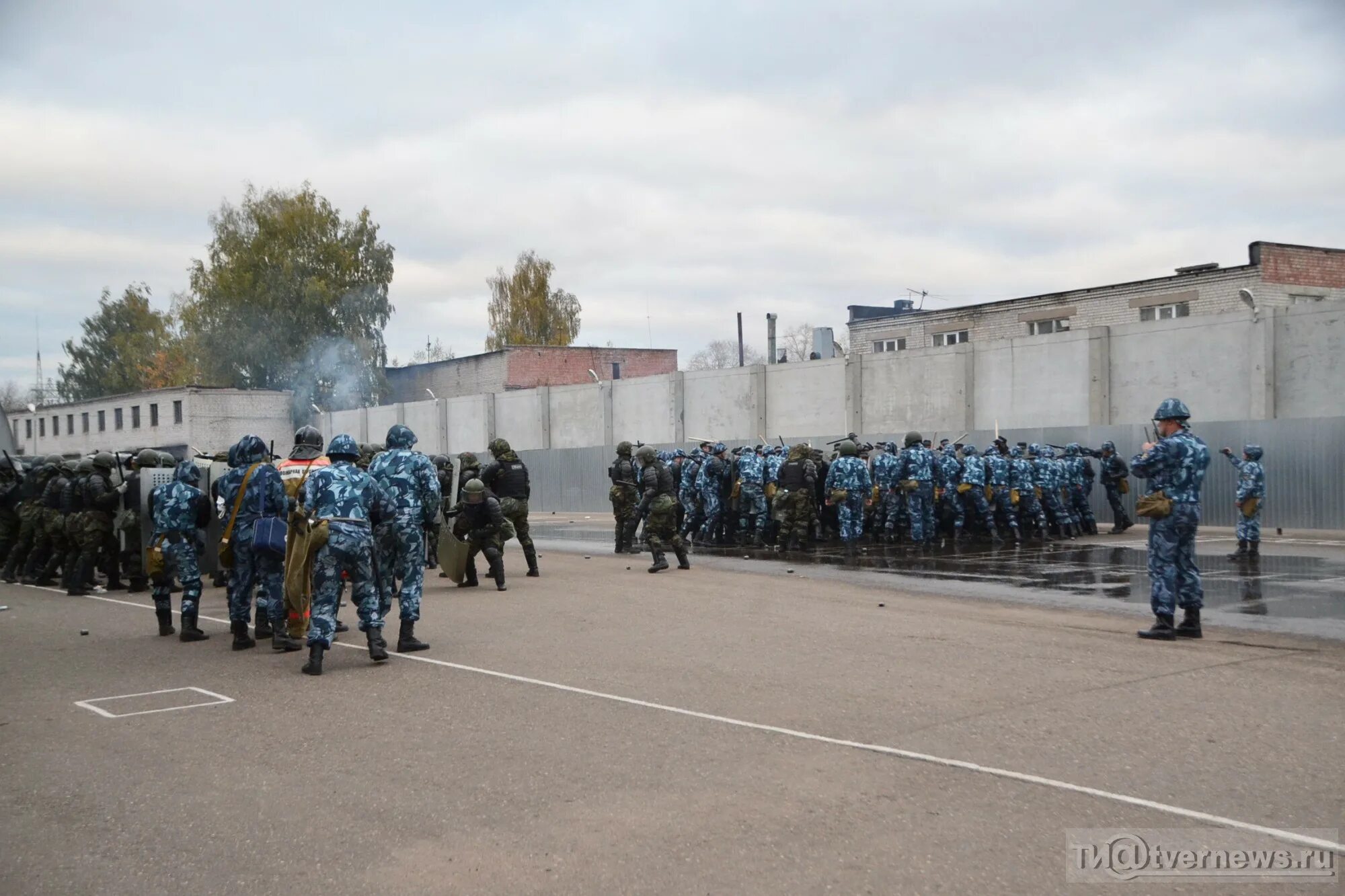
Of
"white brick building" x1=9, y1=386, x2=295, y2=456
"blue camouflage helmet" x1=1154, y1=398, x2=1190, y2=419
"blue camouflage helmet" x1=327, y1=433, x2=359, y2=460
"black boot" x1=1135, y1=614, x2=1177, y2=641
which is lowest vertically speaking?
"black boot" x1=1135, y1=614, x2=1177, y2=641

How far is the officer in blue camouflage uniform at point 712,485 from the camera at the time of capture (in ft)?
75.4

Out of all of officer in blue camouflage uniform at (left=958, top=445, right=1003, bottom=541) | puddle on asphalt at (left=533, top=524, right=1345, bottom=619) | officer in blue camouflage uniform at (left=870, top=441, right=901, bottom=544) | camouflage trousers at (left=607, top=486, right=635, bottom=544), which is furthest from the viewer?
officer in blue camouflage uniform at (left=870, top=441, right=901, bottom=544)

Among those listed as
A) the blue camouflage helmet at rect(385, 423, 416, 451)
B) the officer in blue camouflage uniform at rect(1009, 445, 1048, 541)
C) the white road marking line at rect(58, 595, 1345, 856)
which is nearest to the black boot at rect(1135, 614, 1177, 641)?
the white road marking line at rect(58, 595, 1345, 856)

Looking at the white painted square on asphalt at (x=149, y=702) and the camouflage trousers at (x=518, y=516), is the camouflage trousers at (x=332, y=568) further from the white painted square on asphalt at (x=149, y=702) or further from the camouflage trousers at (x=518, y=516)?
the camouflage trousers at (x=518, y=516)

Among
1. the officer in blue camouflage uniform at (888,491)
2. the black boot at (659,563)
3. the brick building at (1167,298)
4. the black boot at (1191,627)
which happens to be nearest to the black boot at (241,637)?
the black boot at (659,563)

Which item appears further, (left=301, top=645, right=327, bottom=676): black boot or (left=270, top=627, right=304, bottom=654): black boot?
(left=270, top=627, right=304, bottom=654): black boot

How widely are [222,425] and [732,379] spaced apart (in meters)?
28.3

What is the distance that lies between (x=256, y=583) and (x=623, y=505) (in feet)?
33.1

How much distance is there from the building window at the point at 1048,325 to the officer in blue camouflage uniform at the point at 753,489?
2289 centimetres

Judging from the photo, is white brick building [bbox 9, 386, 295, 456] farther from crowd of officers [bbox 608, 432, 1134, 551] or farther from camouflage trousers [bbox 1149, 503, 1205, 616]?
camouflage trousers [bbox 1149, 503, 1205, 616]

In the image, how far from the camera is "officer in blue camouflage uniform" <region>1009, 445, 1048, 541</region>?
71.2 feet

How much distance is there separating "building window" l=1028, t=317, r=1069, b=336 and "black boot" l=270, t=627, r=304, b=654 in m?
35.5

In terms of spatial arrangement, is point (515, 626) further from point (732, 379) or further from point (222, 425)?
point (222, 425)

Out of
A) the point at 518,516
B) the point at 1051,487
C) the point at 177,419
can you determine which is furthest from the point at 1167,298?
the point at 177,419
